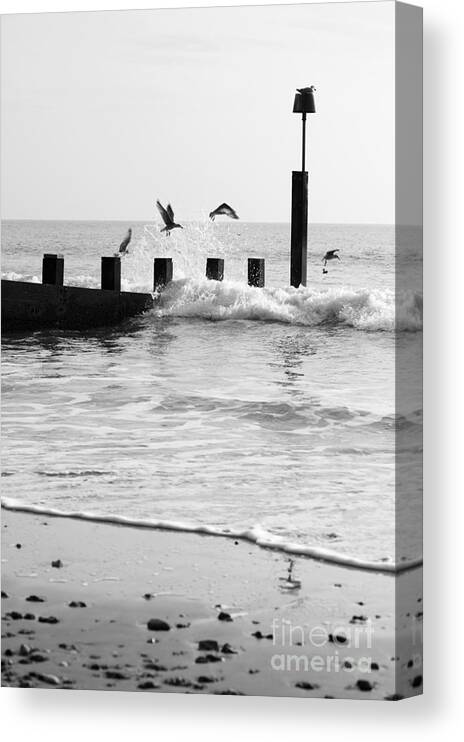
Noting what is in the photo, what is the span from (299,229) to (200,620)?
1426 mm

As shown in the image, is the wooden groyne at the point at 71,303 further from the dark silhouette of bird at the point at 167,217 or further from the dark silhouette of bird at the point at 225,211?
the dark silhouette of bird at the point at 225,211

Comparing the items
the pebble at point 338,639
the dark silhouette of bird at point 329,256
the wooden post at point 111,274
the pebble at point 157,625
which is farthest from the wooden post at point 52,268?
the pebble at point 338,639

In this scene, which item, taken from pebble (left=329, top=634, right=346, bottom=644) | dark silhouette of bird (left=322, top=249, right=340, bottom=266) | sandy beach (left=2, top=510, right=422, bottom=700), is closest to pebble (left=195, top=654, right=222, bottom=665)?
sandy beach (left=2, top=510, right=422, bottom=700)

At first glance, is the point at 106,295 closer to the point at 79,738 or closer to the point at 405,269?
the point at 405,269

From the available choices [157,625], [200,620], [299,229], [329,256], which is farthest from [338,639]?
[299,229]

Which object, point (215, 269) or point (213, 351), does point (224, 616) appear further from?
point (215, 269)

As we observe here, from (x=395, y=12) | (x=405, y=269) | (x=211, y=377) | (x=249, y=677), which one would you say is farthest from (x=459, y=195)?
(x=249, y=677)

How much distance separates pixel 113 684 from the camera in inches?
215

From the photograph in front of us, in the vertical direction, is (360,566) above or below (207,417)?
below

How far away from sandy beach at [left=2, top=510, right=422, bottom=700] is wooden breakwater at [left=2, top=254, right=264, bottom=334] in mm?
778

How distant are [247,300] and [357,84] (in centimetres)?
88

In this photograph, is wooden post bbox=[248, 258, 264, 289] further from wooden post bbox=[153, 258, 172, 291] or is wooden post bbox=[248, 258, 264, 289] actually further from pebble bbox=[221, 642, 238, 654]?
pebble bbox=[221, 642, 238, 654]

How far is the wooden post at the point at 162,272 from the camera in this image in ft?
19.0

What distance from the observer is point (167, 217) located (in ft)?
18.6
